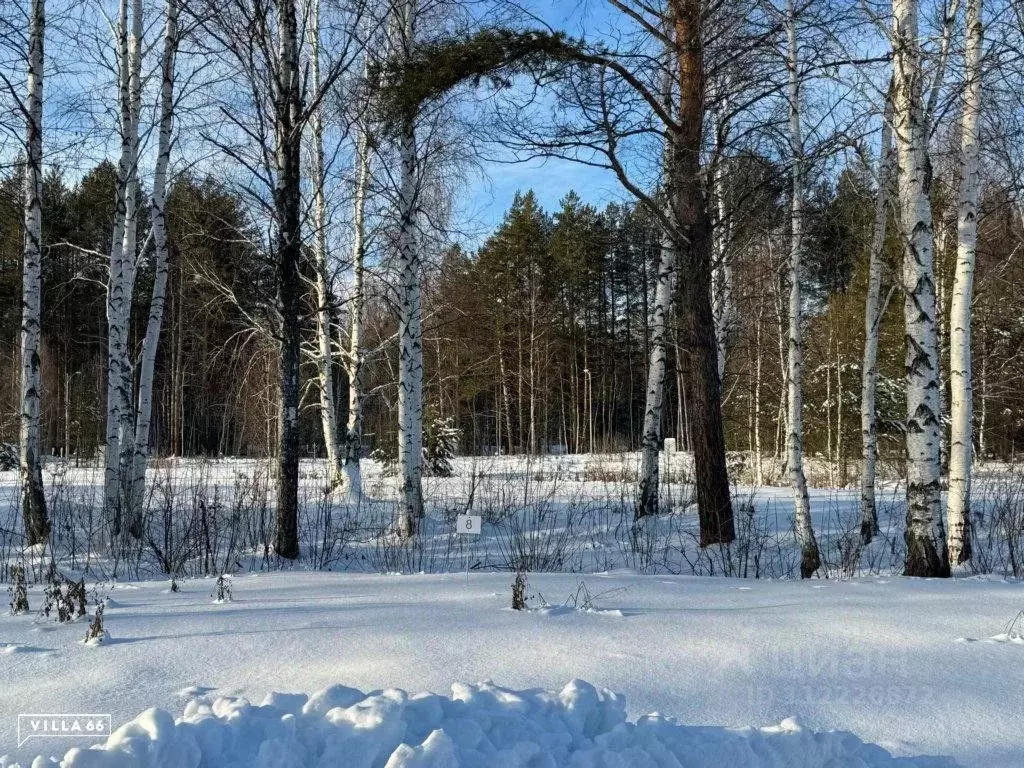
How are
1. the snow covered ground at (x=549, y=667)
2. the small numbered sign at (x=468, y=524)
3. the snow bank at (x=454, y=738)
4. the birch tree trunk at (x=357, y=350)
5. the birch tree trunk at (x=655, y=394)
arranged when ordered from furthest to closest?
the birch tree trunk at (x=357, y=350)
the birch tree trunk at (x=655, y=394)
the small numbered sign at (x=468, y=524)
the snow covered ground at (x=549, y=667)
the snow bank at (x=454, y=738)

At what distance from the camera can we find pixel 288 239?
663 centimetres

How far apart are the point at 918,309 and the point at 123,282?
8.36 meters

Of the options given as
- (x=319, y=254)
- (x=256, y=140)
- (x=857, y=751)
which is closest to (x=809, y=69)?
(x=256, y=140)

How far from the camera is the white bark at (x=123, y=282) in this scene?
8430mm

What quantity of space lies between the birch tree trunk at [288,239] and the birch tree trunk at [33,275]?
300 centimetres

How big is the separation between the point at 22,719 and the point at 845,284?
28765 mm

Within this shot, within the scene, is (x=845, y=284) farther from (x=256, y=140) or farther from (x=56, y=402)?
(x=56, y=402)

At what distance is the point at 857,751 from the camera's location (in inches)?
85.7

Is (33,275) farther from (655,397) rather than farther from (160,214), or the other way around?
(655,397)

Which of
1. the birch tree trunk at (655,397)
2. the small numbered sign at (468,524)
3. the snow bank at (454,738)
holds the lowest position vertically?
the small numbered sign at (468,524)

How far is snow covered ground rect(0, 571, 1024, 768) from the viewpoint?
218 cm

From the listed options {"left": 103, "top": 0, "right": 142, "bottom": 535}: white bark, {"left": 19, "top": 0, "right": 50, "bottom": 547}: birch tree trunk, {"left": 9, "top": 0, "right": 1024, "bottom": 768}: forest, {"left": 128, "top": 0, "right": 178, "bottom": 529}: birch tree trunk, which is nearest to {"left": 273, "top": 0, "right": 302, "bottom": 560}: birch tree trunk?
{"left": 9, "top": 0, "right": 1024, "bottom": 768}: forest

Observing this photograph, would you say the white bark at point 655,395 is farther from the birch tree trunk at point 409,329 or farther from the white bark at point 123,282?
the white bark at point 123,282

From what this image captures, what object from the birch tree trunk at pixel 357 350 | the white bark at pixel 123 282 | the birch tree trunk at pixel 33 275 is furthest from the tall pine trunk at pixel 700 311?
the birch tree trunk at pixel 33 275
